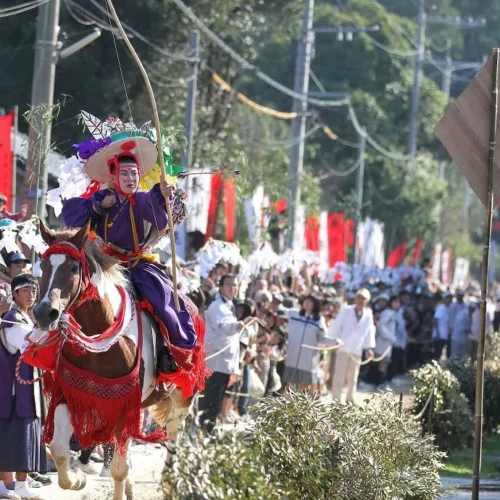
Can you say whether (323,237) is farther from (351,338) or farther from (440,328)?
(351,338)

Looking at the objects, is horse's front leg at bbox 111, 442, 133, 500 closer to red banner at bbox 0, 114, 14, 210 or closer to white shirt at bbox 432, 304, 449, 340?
red banner at bbox 0, 114, 14, 210

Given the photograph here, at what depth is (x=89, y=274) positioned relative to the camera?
928cm

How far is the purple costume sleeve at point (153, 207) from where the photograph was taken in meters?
10.2

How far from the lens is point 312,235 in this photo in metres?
33.2

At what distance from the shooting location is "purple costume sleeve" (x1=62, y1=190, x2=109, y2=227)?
10094 millimetres

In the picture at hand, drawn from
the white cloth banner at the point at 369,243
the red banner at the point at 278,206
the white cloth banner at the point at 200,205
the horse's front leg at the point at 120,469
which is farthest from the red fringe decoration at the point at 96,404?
the white cloth banner at the point at 369,243

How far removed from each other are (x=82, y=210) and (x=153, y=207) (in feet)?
1.65

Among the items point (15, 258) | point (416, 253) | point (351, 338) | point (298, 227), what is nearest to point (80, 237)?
point (15, 258)

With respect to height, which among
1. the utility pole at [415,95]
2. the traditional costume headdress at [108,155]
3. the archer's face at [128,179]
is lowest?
the archer's face at [128,179]

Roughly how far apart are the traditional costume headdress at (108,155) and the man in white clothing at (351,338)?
8768mm

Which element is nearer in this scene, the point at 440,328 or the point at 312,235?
the point at 440,328

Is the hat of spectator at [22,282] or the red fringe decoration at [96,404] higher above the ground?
the hat of spectator at [22,282]

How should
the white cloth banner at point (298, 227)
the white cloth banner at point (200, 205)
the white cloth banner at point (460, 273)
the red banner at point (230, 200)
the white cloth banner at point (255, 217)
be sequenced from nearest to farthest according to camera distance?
the white cloth banner at point (255, 217) → the white cloth banner at point (200, 205) → the red banner at point (230, 200) → the white cloth banner at point (298, 227) → the white cloth banner at point (460, 273)

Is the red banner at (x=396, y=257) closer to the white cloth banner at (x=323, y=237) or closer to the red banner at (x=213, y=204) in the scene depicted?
the white cloth banner at (x=323, y=237)
